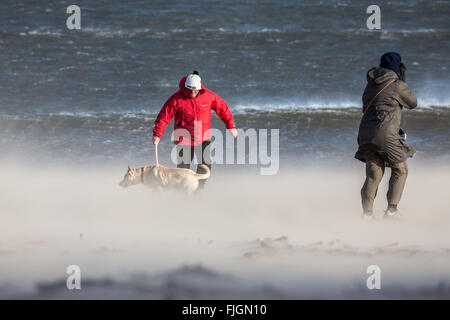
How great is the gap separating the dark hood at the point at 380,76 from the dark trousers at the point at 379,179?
803 mm

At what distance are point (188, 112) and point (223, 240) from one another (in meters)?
1.56

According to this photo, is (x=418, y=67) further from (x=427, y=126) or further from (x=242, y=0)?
(x=242, y=0)

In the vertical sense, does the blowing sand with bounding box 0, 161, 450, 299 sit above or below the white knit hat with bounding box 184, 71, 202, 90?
below

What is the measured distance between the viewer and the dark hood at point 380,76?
7.11 meters

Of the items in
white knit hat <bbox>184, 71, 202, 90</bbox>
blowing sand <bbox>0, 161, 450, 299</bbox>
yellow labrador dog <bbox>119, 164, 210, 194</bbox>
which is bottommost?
blowing sand <bbox>0, 161, 450, 299</bbox>

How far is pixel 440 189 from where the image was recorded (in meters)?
9.04

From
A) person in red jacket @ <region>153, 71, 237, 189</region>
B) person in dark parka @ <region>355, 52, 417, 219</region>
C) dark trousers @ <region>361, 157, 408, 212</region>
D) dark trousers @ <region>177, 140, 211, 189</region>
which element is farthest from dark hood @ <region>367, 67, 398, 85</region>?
dark trousers @ <region>177, 140, 211, 189</region>

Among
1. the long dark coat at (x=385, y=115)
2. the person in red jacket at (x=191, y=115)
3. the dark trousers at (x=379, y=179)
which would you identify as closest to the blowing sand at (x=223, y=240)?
the dark trousers at (x=379, y=179)

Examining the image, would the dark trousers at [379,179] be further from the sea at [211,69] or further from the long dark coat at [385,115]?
the sea at [211,69]

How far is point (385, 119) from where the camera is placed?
7188 millimetres

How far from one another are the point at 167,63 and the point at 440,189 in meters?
9.11

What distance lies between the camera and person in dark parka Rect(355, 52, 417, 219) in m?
7.13

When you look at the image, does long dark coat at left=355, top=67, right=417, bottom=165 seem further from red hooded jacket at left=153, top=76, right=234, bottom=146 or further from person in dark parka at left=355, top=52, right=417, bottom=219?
red hooded jacket at left=153, top=76, right=234, bottom=146

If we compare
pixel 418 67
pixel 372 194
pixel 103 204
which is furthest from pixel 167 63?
pixel 372 194
